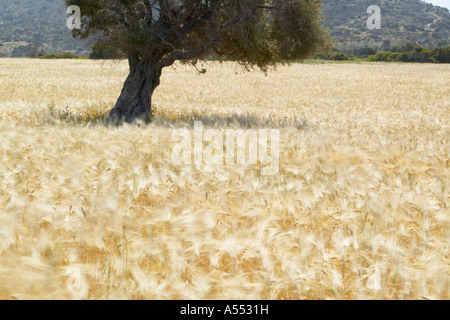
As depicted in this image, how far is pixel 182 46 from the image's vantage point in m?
11.2

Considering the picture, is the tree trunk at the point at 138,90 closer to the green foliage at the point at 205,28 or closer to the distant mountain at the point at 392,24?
the green foliage at the point at 205,28

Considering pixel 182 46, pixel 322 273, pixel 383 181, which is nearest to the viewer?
pixel 322 273

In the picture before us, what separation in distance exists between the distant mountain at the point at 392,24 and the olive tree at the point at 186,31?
109 meters

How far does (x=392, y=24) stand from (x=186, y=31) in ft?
530

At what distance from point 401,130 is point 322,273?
25.3 feet

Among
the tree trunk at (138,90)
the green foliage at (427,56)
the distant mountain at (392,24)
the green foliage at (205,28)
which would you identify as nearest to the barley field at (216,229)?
the green foliage at (205,28)

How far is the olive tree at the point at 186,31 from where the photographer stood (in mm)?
10336

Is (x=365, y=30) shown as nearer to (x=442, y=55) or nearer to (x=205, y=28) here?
(x=442, y=55)

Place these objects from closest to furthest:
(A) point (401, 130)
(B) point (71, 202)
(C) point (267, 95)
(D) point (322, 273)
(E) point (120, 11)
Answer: (D) point (322, 273) < (B) point (71, 202) < (A) point (401, 130) < (E) point (120, 11) < (C) point (267, 95)

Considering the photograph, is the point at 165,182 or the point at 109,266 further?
the point at 165,182

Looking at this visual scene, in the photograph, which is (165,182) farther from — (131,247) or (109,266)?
(109,266)

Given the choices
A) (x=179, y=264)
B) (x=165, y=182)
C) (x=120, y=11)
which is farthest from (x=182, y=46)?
(x=179, y=264)

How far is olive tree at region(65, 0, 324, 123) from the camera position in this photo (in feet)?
33.9

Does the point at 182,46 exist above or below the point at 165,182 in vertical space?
above
